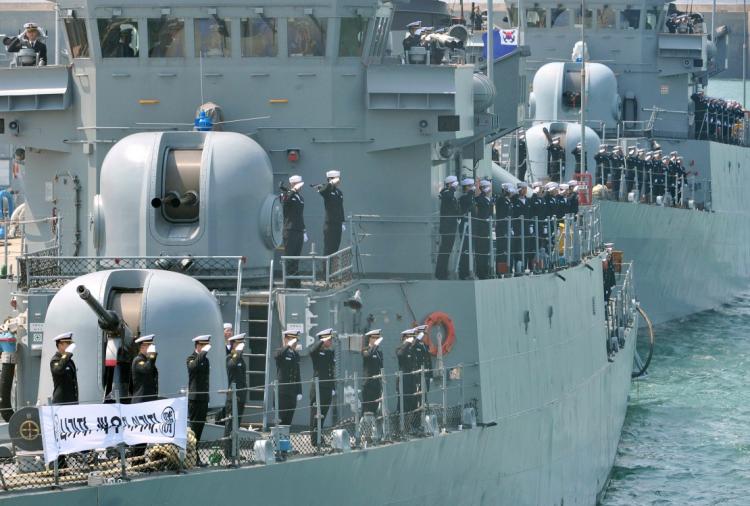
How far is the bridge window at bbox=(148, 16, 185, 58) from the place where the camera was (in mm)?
21500

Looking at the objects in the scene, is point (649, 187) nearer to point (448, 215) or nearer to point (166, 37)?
point (448, 215)

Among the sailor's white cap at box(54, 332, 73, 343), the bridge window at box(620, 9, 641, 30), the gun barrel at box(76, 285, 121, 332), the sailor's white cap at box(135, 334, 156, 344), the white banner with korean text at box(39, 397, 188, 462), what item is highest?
the bridge window at box(620, 9, 641, 30)

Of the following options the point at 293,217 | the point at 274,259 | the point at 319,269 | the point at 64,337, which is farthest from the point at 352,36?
the point at 64,337

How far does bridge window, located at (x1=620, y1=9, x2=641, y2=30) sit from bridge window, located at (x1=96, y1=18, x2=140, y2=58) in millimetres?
29218

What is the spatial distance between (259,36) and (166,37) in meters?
1.11

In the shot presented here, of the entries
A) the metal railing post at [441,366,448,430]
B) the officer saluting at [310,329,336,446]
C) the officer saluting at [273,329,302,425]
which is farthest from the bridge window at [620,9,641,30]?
the officer saluting at [273,329,302,425]

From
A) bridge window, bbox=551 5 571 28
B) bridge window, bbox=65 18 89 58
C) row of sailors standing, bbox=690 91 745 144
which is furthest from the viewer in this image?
row of sailors standing, bbox=690 91 745 144

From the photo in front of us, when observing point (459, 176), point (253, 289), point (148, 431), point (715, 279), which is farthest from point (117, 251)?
point (715, 279)

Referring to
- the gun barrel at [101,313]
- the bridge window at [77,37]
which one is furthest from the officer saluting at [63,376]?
the bridge window at [77,37]

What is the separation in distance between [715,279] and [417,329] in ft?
102

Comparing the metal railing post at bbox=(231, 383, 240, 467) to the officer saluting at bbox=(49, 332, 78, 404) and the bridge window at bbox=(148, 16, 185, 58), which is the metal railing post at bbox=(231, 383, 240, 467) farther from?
the bridge window at bbox=(148, 16, 185, 58)

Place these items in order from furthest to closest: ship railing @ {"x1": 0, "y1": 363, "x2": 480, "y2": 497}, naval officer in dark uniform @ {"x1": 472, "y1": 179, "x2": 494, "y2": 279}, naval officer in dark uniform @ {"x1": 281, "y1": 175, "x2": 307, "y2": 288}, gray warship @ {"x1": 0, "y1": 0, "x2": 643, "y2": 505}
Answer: naval officer in dark uniform @ {"x1": 472, "y1": 179, "x2": 494, "y2": 279}
naval officer in dark uniform @ {"x1": 281, "y1": 175, "x2": 307, "y2": 288}
gray warship @ {"x1": 0, "y1": 0, "x2": 643, "y2": 505}
ship railing @ {"x1": 0, "y1": 363, "x2": 480, "y2": 497}

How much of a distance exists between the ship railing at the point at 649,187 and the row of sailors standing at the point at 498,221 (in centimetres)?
1331

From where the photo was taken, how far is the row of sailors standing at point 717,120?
5053 centimetres
